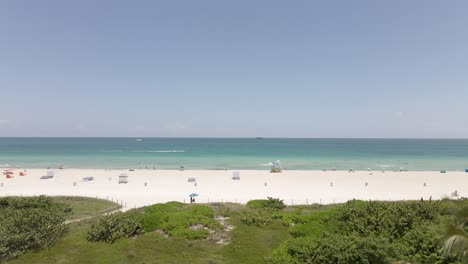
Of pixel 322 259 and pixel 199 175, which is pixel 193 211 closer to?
pixel 322 259

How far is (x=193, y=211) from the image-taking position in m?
16.5

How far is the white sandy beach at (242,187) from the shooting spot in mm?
32062

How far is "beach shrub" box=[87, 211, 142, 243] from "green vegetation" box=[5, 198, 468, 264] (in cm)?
4

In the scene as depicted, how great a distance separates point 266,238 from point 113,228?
763 cm

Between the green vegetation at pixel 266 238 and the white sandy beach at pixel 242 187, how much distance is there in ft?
45.4

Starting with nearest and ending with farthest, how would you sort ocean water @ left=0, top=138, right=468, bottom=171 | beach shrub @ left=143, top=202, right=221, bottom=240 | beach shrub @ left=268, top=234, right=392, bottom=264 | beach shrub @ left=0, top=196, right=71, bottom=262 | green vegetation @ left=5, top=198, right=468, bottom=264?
beach shrub @ left=268, top=234, right=392, bottom=264 < green vegetation @ left=5, top=198, right=468, bottom=264 < beach shrub @ left=0, top=196, right=71, bottom=262 < beach shrub @ left=143, top=202, right=221, bottom=240 < ocean water @ left=0, top=138, right=468, bottom=171

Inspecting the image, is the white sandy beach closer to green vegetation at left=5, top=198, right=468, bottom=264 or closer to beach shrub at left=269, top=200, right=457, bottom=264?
green vegetation at left=5, top=198, right=468, bottom=264

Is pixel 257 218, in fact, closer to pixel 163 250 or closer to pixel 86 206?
pixel 163 250

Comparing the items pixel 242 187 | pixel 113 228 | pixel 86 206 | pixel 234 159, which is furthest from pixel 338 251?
pixel 234 159

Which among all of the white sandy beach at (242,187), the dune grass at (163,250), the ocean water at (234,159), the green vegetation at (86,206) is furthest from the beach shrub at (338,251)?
the ocean water at (234,159)

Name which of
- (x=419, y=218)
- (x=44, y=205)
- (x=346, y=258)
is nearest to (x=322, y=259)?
(x=346, y=258)

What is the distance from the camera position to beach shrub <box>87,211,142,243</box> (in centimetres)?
1366

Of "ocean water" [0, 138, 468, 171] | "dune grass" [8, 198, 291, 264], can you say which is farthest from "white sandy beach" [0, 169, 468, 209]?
"ocean water" [0, 138, 468, 171]

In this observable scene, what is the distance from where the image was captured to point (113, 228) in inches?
547
